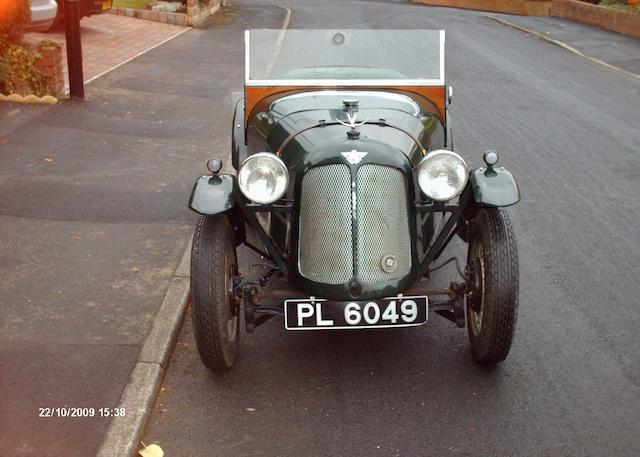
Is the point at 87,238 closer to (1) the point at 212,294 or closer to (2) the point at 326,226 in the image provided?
(1) the point at 212,294

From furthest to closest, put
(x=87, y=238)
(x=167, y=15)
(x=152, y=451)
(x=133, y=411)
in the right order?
(x=167, y=15) < (x=87, y=238) < (x=133, y=411) < (x=152, y=451)

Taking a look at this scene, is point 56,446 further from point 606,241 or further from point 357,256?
Result: point 606,241

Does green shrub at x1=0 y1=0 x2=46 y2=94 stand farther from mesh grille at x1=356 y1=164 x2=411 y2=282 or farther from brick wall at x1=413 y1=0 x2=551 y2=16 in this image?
brick wall at x1=413 y1=0 x2=551 y2=16

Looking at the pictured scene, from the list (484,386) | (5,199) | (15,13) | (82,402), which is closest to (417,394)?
(484,386)

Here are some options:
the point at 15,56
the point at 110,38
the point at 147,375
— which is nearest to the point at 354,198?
the point at 147,375

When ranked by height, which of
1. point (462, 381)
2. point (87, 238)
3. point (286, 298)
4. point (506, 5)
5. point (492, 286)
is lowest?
point (506, 5)

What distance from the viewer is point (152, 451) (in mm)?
4000

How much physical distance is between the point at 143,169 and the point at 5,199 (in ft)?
5.03

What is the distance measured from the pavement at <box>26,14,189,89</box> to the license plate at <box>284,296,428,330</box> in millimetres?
8596

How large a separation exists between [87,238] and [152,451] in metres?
2.82

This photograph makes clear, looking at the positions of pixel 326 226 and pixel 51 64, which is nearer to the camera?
pixel 326 226

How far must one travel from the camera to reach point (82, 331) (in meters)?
5.00

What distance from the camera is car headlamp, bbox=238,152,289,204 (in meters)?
4.55

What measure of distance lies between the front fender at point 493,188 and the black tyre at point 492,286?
10cm
